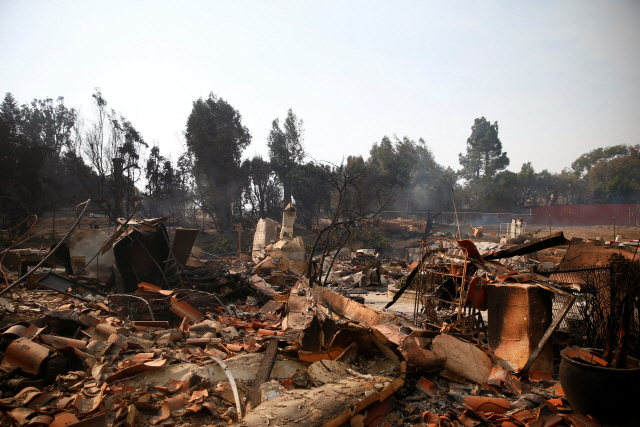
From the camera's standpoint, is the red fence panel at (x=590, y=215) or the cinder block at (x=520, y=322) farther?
the red fence panel at (x=590, y=215)

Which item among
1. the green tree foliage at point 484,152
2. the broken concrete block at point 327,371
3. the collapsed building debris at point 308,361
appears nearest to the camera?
the collapsed building debris at point 308,361

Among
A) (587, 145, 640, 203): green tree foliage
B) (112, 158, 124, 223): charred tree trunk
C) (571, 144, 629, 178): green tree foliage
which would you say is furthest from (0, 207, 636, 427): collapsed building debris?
(571, 144, 629, 178): green tree foliage

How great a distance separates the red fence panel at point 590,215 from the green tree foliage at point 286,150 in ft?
72.7

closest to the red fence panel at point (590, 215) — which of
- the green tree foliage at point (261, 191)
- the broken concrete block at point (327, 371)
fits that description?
the green tree foliage at point (261, 191)

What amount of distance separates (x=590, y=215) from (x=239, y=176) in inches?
1243

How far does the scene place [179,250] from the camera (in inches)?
332

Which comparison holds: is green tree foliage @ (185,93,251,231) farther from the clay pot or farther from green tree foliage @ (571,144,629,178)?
green tree foliage @ (571,144,629,178)

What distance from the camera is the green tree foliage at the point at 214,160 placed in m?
25.1

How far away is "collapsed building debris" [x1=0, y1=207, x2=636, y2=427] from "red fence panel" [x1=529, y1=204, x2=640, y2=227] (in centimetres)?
2942

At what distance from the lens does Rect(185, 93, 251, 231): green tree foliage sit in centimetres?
2511

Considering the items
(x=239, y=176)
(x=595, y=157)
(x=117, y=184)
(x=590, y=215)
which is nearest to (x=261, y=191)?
(x=239, y=176)

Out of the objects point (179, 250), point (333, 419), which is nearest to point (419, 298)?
point (333, 419)

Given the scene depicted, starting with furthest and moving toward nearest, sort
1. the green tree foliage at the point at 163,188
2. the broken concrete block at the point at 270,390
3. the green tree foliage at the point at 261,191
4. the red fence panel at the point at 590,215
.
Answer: the red fence panel at the point at 590,215 → the green tree foliage at the point at 261,191 → the green tree foliage at the point at 163,188 → the broken concrete block at the point at 270,390

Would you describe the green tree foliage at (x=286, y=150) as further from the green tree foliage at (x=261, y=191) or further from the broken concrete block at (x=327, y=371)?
the broken concrete block at (x=327, y=371)
